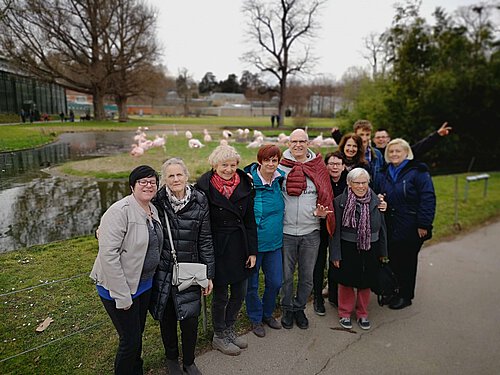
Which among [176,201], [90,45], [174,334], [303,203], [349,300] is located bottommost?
[349,300]

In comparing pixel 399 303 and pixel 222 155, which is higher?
pixel 222 155

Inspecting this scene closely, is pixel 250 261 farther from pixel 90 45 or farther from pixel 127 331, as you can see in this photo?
pixel 90 45

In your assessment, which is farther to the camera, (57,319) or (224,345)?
(57,319)

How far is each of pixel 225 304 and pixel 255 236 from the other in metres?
0.69

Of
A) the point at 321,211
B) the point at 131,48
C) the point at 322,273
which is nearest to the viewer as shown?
the point at 321,211

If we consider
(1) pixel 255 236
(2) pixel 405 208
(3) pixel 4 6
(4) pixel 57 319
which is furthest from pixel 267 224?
(3) pixel 4 6

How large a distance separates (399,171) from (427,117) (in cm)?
1107

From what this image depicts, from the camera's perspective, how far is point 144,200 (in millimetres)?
2521

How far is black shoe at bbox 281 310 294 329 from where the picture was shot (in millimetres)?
3609

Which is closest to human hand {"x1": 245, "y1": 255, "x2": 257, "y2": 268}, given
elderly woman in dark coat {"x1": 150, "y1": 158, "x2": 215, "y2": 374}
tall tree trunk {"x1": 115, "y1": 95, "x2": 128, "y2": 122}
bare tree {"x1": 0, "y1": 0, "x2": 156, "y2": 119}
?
elderly woman in dark coat {"x1": 150, "y1": 158, "x2": 215, "y2": 374}

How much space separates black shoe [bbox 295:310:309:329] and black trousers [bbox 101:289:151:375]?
1.70 m

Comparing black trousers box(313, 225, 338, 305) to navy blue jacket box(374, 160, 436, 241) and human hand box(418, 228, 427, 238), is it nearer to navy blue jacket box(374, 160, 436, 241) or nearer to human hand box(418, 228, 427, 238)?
navy blue jacket box(374, 160, 436, 241)

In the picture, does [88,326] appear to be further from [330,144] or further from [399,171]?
[330,144]

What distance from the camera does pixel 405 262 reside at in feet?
13.5
